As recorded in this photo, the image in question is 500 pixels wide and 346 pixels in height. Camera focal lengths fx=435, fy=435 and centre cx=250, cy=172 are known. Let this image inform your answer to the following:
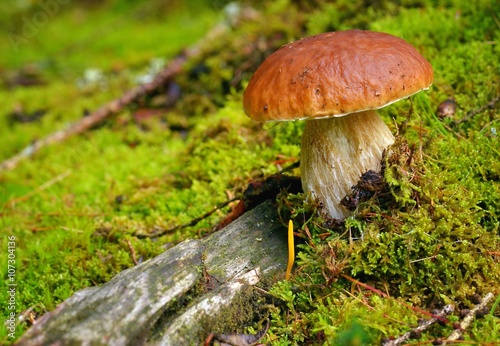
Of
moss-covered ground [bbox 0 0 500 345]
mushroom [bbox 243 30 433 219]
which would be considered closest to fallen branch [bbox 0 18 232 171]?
moss-covered ground [bbox 0 0 500 345]

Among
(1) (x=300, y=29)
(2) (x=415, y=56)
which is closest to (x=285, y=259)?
(2) (x=415, y=56)

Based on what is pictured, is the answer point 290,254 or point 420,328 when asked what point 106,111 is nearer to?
point 290,254

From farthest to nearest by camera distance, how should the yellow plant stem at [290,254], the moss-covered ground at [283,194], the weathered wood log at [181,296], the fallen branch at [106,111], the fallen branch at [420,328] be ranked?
the fallen branch at [106,111] < the yellow plant stem at [290,254] < the moss-covered ground at [283,194] < the fallen branch at [420,328] < the weathered wood log at [181,296]

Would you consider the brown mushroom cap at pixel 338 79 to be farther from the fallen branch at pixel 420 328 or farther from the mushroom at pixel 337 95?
the fallen branch at pixel 420 328

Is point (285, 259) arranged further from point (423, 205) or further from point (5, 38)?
point (5, 38)

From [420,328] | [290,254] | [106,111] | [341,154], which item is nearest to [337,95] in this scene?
[341,154]

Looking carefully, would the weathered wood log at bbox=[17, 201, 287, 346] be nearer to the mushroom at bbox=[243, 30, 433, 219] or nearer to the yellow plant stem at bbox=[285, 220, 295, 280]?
the yellow plant stem at bbox=[285, 220, 295, 280]

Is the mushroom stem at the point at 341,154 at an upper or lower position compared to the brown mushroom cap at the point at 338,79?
lower

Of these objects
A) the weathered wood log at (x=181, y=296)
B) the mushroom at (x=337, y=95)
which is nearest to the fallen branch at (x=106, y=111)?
the weathered wood log at (x=181, y=296)
